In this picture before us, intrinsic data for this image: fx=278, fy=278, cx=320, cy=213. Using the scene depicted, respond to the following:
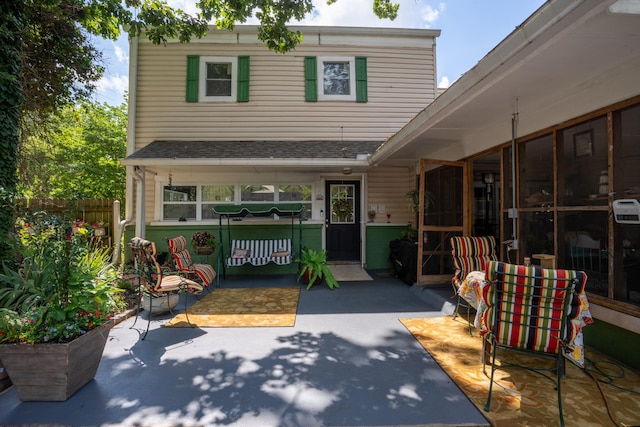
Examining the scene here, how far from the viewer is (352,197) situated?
7.07 m

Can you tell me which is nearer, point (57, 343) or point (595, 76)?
point (57, 343)

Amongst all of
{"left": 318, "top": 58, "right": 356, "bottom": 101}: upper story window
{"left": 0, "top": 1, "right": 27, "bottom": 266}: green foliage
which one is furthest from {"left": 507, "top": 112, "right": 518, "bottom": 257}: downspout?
{"left": 0, "top": 1, "right": 27, "bottom": 266}: green foliage

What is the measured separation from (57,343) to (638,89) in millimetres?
5187

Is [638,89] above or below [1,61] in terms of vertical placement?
below

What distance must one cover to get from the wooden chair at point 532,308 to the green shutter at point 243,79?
6777mm

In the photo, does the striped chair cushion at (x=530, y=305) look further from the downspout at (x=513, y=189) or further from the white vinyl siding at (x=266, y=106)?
the white vinyl siding at (x=266, y=106)

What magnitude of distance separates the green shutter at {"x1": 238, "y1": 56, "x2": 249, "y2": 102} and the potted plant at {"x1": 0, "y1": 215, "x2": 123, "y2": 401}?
5.57m

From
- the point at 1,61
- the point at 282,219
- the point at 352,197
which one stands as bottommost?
→ the point at 282,219

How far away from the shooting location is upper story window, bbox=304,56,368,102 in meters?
7.14

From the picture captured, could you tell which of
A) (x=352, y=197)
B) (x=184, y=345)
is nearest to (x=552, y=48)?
(x=184, y=345)

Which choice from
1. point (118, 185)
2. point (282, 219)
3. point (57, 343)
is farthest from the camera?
point (118, 185)

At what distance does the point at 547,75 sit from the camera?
260 centimetres

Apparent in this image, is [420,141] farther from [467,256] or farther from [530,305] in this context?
[530,305]

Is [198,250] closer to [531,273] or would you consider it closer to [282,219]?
[282,219]
